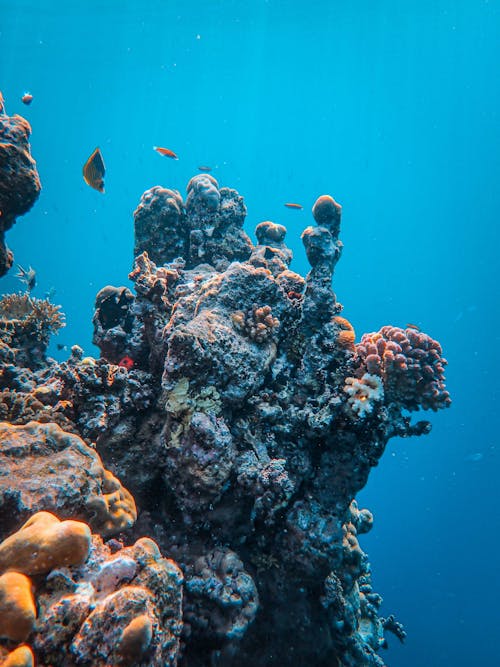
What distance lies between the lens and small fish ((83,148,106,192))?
6.75 m

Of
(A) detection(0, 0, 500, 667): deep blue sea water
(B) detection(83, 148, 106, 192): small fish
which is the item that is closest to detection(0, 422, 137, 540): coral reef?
(B) detection(83, 148, 106, 192): small fish

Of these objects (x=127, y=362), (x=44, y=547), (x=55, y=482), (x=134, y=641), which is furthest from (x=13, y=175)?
(x=134, y=641)

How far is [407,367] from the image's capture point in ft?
18.0

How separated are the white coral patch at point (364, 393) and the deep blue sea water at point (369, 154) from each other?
47.1 metres

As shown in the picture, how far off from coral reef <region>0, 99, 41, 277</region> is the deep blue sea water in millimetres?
46438

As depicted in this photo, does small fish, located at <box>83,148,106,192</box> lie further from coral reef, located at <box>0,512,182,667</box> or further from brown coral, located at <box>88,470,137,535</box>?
coral reef, located at <box>0,512,182,667</box>

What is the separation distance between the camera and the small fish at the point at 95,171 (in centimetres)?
675

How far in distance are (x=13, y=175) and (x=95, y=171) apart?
1.37 meters

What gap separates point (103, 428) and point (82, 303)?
128702 mm

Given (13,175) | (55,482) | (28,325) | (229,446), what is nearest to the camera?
(55,482)

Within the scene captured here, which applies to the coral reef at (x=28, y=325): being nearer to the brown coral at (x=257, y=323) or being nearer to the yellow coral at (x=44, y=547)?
the brown coral at (x=257, y=323)

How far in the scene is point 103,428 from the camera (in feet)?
15.7

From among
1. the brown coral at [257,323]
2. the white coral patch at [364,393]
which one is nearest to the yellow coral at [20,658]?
the brown coral at [257,323]

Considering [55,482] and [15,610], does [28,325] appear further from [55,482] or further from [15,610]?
[15,610]
